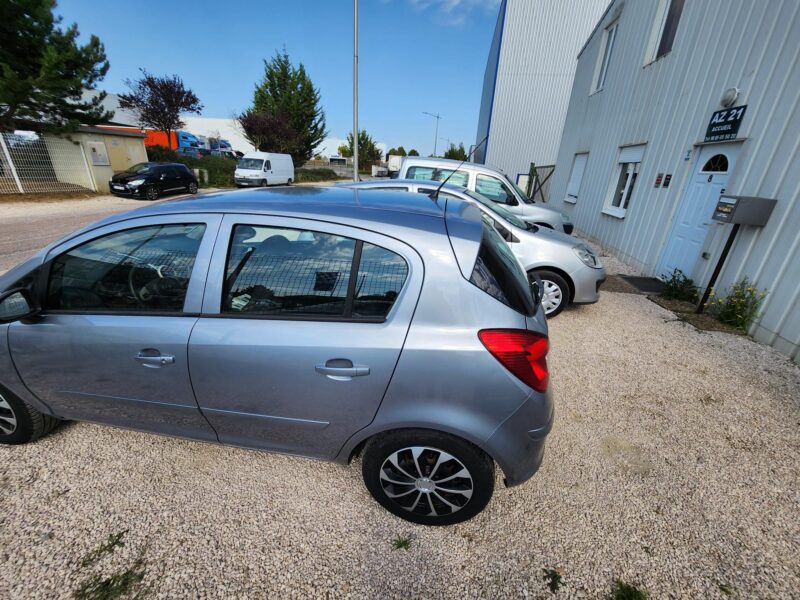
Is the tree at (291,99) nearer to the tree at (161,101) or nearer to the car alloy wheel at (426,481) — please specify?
the tree at (161,101)

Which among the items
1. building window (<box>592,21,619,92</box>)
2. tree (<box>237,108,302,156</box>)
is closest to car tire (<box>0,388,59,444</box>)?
building window (<box>592,21,619,92</box>)

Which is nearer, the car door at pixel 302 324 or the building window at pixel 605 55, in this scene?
the car door at pixel 302 324

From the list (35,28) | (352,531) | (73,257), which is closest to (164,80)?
(35,28)

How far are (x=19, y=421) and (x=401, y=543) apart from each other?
2495 mm

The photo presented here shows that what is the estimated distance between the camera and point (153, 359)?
171 centimetres

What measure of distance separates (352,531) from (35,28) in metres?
21.0

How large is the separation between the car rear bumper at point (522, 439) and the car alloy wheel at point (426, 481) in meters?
0.20

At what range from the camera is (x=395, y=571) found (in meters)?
1.64

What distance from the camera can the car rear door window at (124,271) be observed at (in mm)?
1776

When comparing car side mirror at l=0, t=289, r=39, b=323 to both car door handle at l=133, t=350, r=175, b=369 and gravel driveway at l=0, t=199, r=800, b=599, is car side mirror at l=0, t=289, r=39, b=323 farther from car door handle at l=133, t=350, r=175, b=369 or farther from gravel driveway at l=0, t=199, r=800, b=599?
gravel driveway at l=0, t=199, r=800, b=599

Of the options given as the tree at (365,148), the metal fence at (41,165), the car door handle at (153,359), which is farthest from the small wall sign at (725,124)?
the tree at (365,148)

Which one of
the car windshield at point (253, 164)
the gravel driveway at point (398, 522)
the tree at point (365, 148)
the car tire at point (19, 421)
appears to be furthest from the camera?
the tree at point (365, 148)

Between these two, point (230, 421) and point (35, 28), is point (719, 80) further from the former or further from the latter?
point (35, 28)

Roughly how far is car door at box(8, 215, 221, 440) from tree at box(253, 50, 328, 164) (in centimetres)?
3339
